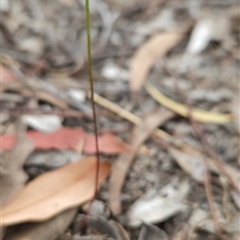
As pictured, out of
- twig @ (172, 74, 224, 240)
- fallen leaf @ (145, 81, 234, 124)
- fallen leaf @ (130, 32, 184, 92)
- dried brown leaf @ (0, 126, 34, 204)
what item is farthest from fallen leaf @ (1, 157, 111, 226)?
fallen leaf @ (130, 32, 184, 92)

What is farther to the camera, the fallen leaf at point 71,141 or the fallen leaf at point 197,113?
the fallen leaf at point 197,113

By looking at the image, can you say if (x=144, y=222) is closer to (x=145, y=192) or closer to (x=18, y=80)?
(x=145, y=192)

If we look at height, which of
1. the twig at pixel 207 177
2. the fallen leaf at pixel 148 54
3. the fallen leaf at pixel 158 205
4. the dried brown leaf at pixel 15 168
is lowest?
the twig at pixel 207 177

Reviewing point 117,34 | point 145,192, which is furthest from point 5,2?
point 145,192

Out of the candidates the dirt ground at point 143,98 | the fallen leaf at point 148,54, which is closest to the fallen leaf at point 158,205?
the dirt ground at point 143,98

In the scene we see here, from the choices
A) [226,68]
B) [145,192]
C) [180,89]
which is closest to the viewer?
[145,192]

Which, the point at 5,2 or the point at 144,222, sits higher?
the point at 5,2

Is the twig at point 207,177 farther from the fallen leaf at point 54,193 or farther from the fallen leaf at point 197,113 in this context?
the fallen leaf at point 54,193
